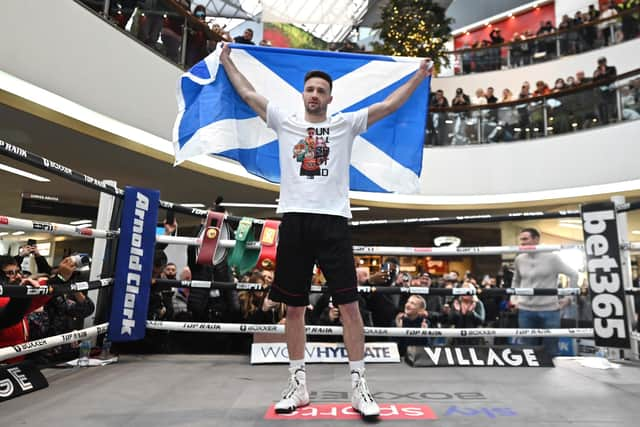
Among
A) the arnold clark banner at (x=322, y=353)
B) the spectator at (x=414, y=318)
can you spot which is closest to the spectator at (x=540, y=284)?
the spectator at (x=414, y=318)

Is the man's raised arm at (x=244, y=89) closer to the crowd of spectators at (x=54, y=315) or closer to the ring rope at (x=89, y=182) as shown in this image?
the ring rope at (x=89, y=182)

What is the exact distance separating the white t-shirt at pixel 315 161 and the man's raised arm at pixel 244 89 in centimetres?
6

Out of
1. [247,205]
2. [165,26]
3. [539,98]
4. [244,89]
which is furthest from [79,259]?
[539,98]

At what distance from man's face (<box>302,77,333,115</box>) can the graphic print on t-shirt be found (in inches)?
3.4

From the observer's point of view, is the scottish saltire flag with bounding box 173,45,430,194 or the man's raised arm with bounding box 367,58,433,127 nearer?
the man's raised arm with bounding box 367,58,433,127

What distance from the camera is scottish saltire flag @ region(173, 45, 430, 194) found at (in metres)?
2.36

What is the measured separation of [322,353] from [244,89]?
60.6 inches

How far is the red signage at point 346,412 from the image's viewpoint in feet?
5.20

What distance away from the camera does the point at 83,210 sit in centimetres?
807

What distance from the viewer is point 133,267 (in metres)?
2.56

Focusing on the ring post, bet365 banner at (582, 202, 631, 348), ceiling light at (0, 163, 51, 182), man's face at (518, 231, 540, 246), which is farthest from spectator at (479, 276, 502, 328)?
ceiling light at (0, 163, 51, 182)

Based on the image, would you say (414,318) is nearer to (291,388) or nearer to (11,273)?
(291,388)

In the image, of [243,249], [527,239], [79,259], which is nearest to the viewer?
[79,259]

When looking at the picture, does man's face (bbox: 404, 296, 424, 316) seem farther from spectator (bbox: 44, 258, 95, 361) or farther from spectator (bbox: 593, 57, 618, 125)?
spectator (bbox: 593, 57, 618, 125)
